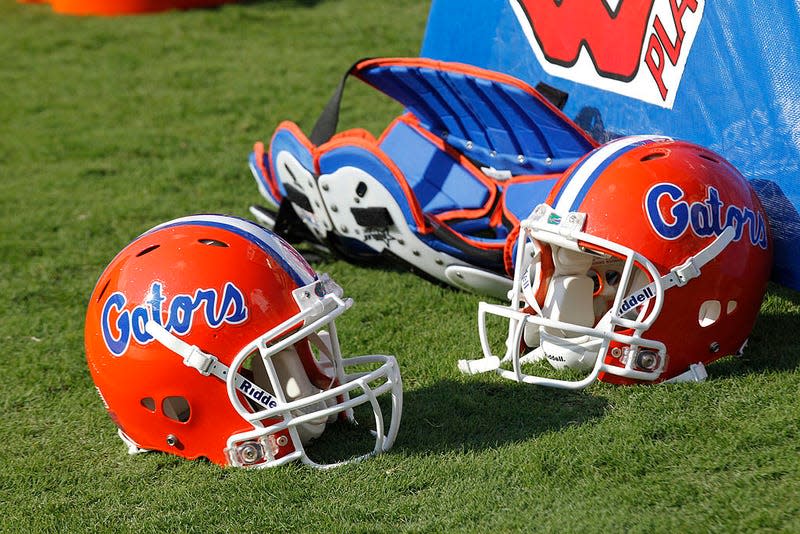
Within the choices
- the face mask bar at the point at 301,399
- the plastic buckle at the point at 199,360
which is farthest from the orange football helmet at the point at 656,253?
the plastic buckle at the point at 199,360

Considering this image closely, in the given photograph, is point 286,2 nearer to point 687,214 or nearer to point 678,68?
point 678,68

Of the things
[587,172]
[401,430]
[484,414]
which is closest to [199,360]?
[401,430]

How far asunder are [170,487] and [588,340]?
1.48m

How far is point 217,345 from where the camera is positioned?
9.94 feet

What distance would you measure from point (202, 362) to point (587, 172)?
1.42 m

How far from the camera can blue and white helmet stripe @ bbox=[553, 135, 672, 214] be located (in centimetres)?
344

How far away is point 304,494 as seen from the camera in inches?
119

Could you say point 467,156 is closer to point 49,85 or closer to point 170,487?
point 170,487

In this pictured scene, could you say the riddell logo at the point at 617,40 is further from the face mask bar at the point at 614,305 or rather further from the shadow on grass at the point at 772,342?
the face mask bar at the point at 614,305

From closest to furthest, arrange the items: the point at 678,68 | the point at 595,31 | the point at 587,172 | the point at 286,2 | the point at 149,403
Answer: the point at 149,403 < the point at 587,172 < the point at 678,68 < the point at 595,31 < the point at 286,2

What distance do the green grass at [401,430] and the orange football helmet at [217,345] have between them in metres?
0.13

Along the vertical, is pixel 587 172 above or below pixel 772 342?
above

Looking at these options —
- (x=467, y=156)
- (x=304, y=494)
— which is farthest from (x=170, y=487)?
(x=467, y=156)

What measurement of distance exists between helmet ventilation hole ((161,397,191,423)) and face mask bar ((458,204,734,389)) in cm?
103
